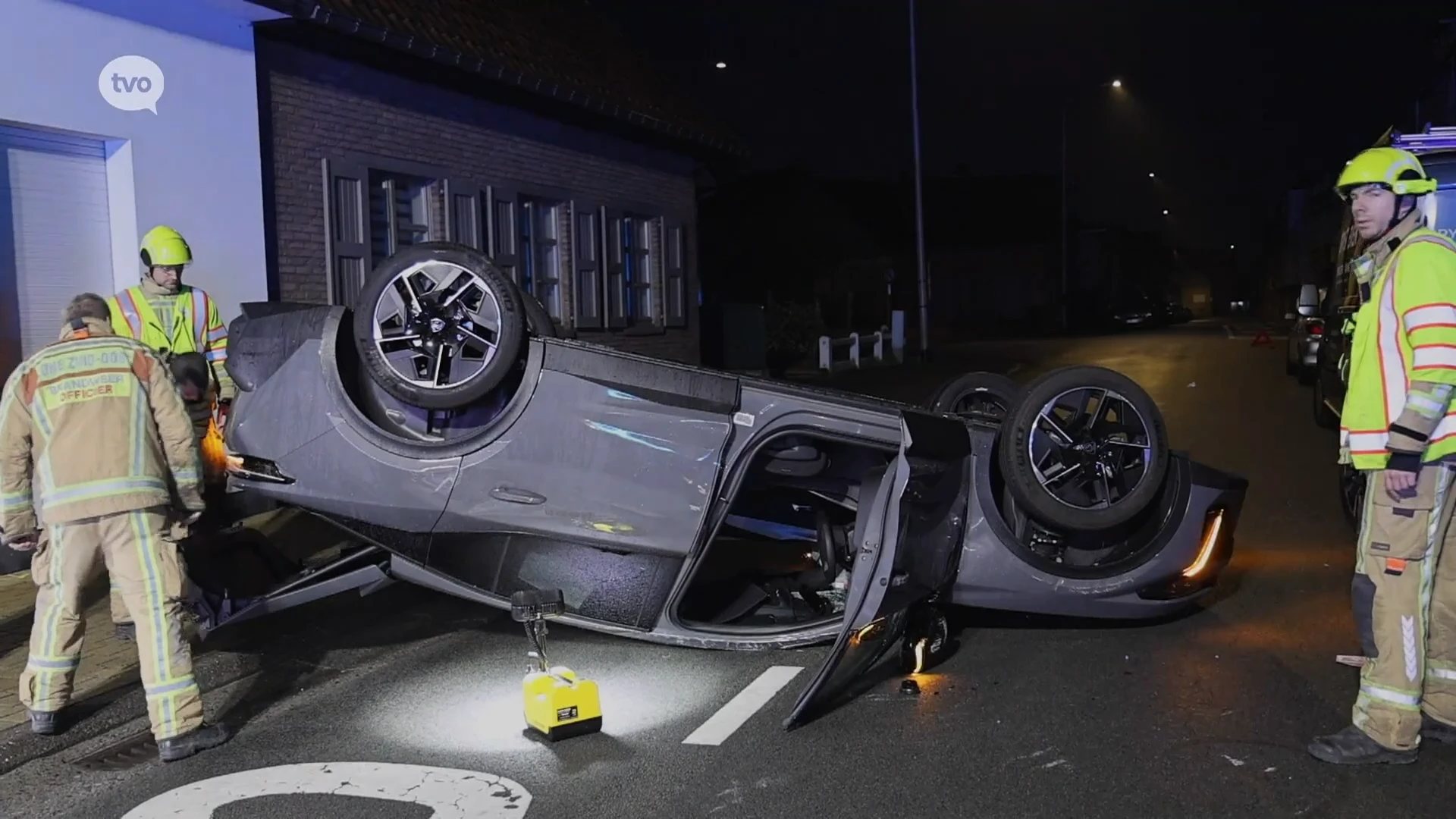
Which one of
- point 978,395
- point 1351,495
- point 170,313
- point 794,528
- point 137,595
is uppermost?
point 170,313

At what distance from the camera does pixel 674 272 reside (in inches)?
694

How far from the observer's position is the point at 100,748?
186 inches

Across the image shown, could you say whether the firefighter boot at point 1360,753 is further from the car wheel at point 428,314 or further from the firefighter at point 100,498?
the firefighter at point 100,498

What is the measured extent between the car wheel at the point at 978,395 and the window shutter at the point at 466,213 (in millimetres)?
7000

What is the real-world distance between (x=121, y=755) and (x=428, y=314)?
6.91ft

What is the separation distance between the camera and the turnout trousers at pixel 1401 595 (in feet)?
14.1

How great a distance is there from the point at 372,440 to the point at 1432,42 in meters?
36.4

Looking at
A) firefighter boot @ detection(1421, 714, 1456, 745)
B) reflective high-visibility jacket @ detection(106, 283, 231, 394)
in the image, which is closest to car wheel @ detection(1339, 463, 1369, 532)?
firefighter boot @ detection(1421, 714, 1456, 745)

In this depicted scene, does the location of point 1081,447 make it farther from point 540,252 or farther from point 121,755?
point 540,252

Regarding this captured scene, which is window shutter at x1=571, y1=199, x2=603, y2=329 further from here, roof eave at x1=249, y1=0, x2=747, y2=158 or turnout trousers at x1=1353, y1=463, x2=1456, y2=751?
turnout trousers at x1=1353, y1=463, x2=1456, y2=751

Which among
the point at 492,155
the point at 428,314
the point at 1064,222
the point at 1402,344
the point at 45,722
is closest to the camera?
the point at 1402,344

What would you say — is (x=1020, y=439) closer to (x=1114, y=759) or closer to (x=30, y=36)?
(x=1114, y=759)

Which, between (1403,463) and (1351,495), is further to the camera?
(1351,495)

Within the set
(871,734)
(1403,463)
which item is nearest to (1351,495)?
(1403,463)
